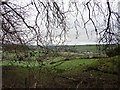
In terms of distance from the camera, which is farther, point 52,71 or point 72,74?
point 52,71

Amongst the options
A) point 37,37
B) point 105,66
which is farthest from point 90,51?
point 37,37

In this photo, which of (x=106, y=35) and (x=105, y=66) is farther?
(x=105, y=66)

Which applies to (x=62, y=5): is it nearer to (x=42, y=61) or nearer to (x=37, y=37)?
(x=37, y=37)

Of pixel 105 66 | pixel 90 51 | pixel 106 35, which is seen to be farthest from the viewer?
pixel 90 51

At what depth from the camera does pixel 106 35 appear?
19.7 ft

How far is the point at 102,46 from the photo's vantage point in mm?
6047

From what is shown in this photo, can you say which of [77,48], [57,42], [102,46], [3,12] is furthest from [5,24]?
[102,46]

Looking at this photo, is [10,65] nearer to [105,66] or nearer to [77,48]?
[77,48]

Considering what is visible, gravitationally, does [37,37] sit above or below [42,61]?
above

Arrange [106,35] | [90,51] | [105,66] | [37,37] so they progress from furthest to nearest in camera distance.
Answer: [90,51] < [105,66] < [106,35] < [37,37]

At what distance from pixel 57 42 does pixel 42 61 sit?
2.66ft

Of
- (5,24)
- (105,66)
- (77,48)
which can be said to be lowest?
(105,66)

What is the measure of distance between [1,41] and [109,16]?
7.25 ft

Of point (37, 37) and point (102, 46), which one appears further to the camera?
point (102, 46)
